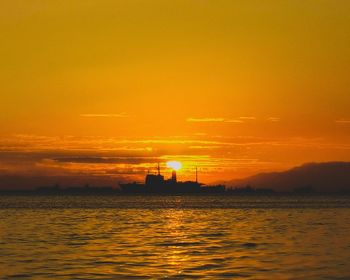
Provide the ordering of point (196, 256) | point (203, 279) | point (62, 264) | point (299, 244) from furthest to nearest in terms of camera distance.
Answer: point (299, 244)
point (196, 256)
point (62, 264)
point (203, 279)

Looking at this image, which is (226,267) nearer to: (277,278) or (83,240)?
(277,278)

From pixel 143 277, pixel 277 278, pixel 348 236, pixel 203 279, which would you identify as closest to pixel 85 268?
pixel 143 277

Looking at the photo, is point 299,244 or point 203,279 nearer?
point 203,279

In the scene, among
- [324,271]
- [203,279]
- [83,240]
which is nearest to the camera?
[203,279]

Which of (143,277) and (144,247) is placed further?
(144,247)

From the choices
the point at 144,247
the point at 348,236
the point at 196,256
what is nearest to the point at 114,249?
the point at 144,247

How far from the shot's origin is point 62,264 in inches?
1438

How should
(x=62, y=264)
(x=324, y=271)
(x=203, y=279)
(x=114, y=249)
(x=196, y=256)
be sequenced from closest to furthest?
(x=203, y=279), (x=324, y=271), (x=62, y=264), (x=196, y=256), (x=114, y=249)

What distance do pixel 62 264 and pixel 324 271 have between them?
13604 mm

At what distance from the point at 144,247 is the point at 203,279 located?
14846mm

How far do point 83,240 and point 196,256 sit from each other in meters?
13.8

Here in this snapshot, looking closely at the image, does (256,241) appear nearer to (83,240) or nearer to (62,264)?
(83,240)

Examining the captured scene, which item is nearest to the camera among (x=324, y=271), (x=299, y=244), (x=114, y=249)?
(x=324, y=271)

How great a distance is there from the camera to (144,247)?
1785 inches
